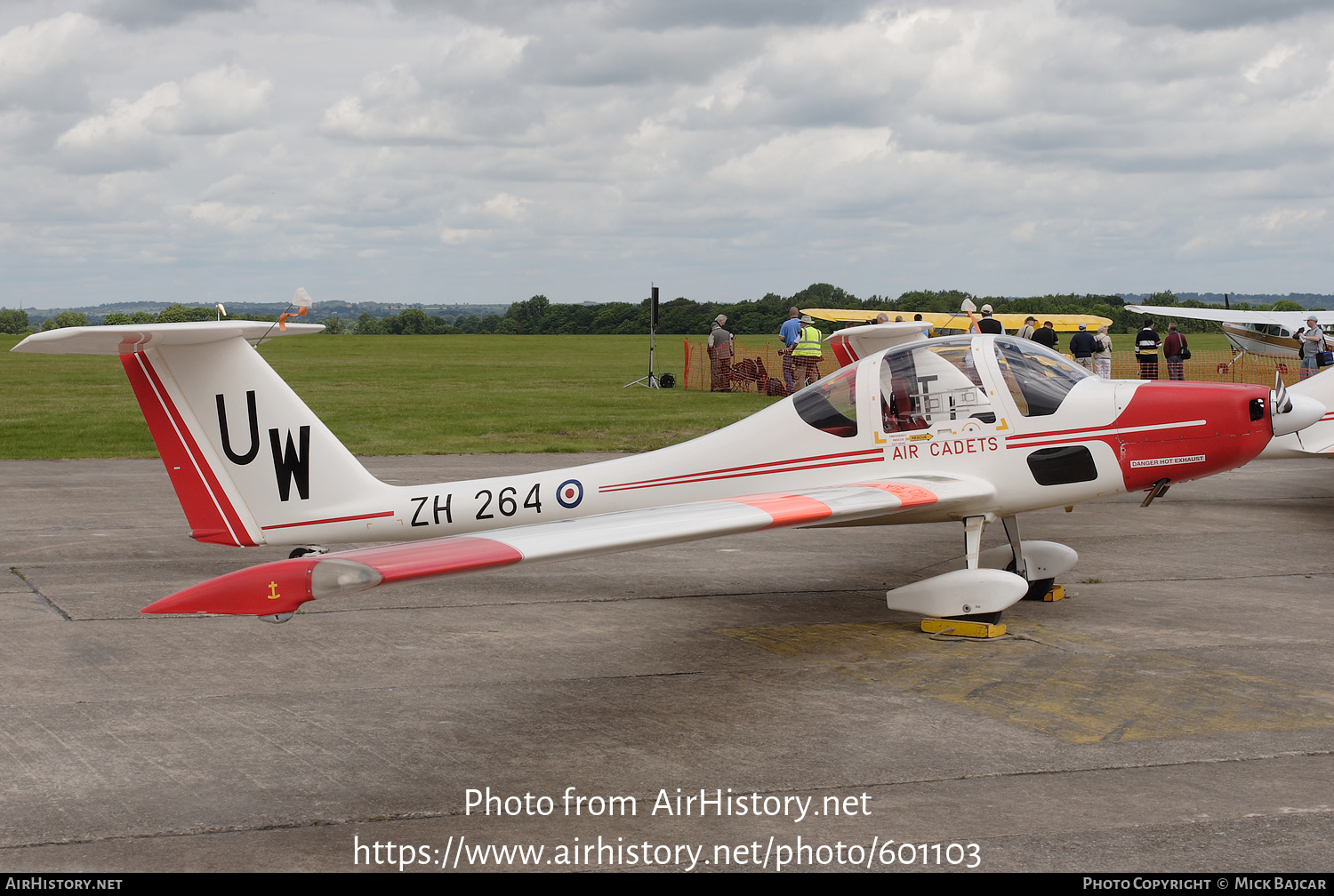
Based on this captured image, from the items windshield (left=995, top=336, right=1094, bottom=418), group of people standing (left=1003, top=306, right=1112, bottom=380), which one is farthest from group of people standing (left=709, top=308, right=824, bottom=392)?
windshield (left=995, top=336, right=1094, bottom=418)

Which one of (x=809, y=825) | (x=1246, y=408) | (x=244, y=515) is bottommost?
(x=809, y=825)

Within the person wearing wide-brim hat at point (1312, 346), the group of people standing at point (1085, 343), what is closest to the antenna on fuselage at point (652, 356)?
the group of people standing at point (1085, 343)

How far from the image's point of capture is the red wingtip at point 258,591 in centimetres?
460

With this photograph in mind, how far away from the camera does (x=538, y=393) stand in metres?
32.8

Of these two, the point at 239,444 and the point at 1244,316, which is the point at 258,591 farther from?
the point at 1244,316

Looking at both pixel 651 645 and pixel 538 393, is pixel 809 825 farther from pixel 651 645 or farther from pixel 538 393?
pixel 538 393

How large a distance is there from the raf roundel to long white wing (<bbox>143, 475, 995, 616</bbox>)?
1173 millimetres

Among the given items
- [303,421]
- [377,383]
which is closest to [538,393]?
[377,383]

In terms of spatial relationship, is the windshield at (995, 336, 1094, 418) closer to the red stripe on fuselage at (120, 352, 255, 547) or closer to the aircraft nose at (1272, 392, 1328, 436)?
the aircraft nose at (1272, 392, 1328, 436)

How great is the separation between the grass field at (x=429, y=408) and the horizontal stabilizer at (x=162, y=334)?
11.5 metres

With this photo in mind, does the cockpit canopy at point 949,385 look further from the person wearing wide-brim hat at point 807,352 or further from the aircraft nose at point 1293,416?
the person wearing wide-brim hat at point 807,352

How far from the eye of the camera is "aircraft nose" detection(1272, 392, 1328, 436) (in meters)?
8.34

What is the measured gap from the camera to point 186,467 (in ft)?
27.2

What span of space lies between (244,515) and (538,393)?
24414 millimetres
